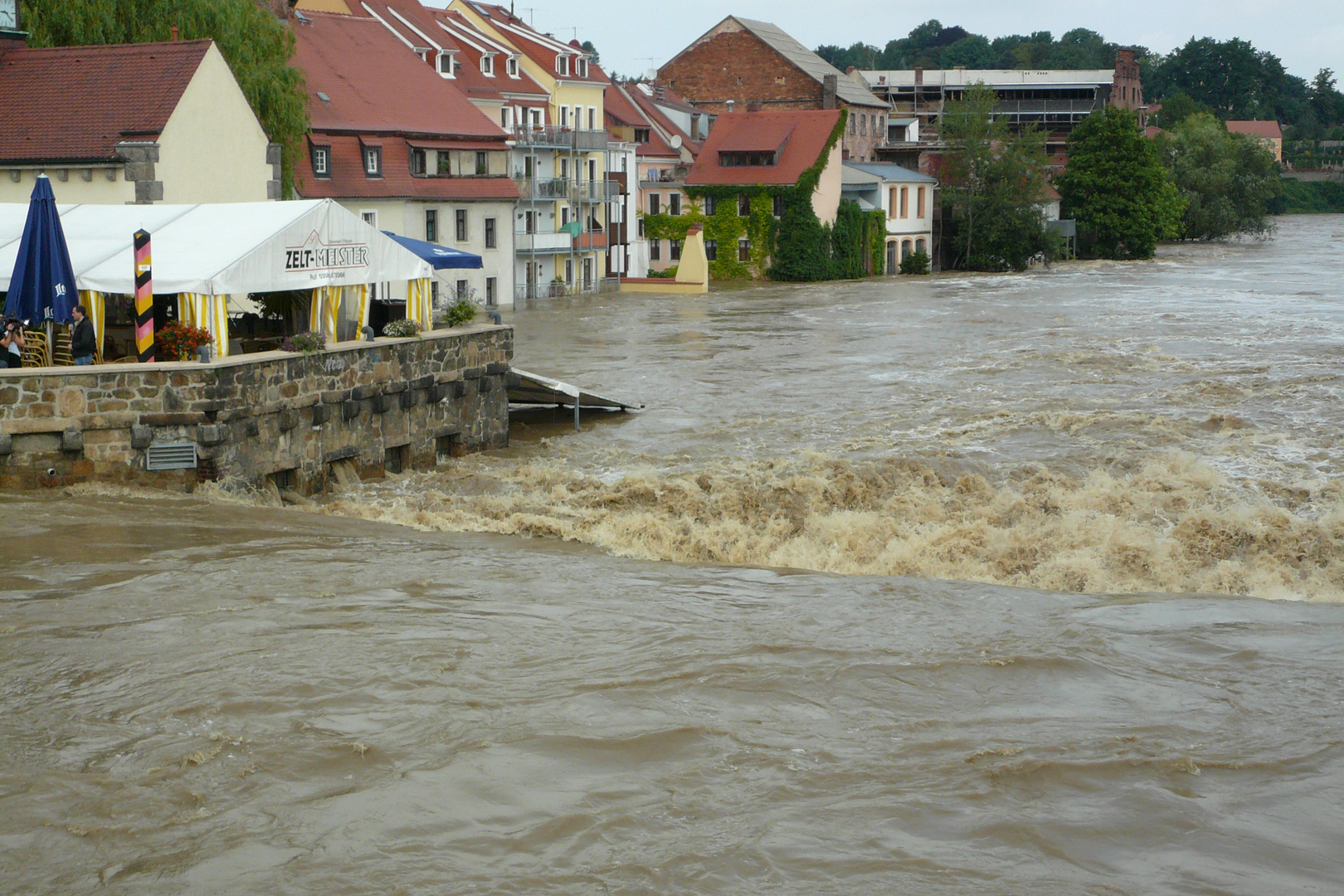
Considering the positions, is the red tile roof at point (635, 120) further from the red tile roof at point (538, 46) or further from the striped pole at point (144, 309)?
the striped pole at point (144, 309)

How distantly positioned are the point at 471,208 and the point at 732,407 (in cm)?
2770

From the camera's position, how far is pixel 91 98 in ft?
98.4

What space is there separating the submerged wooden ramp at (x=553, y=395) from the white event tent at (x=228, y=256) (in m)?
3.63

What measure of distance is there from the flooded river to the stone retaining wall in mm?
621

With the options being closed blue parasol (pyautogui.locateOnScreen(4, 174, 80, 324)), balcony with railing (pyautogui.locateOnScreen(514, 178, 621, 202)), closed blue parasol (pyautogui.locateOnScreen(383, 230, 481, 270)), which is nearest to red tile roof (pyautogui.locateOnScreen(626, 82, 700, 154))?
balcony with railing (pyautogui.locateOnScreen(514, 178, 621, 202))

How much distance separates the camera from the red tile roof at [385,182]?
4622 centimetres

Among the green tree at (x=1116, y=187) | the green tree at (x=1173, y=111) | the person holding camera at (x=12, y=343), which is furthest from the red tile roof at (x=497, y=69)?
the green tree at (x=1173, y=111)

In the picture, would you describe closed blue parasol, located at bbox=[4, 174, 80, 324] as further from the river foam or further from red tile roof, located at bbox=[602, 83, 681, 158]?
red tile roof, located at bbox=[602, 83, 681, 158]

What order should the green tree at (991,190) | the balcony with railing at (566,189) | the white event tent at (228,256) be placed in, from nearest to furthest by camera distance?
the white event tent at (228,256) < the balcony with railing at (566,189) < the green tree at (991,190)

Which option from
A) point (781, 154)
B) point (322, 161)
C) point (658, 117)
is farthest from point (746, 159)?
point (322, 161)

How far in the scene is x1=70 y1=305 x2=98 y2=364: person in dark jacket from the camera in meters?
18.4

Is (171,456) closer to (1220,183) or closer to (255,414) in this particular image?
(255,414)

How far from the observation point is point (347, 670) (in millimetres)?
10656

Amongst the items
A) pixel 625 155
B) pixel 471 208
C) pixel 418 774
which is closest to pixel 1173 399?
pixel 418 774
